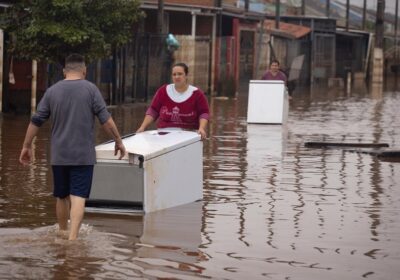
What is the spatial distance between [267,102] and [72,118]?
1445 cm

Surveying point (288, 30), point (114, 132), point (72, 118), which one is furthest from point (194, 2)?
point (72, 118)

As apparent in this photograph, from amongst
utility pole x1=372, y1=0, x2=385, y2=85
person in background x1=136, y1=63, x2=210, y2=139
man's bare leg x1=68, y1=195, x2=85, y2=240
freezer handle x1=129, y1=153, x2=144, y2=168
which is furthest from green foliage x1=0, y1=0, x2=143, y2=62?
utility pole x1=372, y1=0, x2=385, y2=85

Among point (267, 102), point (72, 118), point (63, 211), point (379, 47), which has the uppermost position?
point (379, 47)

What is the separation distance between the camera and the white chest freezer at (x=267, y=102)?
23.6 m

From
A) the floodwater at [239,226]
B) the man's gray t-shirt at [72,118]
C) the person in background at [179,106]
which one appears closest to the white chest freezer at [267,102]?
the floodwater at [239,226]

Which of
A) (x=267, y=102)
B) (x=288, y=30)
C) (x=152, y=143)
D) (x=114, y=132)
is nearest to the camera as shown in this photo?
(x=114, y=132)

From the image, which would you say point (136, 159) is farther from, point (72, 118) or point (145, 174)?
point (72, 118)

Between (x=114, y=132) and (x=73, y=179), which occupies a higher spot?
(x=114, y=132)

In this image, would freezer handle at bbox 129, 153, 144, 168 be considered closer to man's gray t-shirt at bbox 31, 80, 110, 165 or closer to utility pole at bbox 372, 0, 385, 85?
man's gray t-shirt at bbox 31, 80, 110, 165

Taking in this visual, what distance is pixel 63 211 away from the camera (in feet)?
32.2

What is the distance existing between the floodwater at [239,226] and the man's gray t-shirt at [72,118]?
71 cm

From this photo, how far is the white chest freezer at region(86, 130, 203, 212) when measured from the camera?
10969 millimetres

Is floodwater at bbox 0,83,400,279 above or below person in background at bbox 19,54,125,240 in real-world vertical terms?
below

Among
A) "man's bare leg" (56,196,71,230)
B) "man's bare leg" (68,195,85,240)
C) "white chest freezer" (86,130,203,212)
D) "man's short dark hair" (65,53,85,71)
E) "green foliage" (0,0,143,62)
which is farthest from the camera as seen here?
"green foliage" (0,0,143,62)
